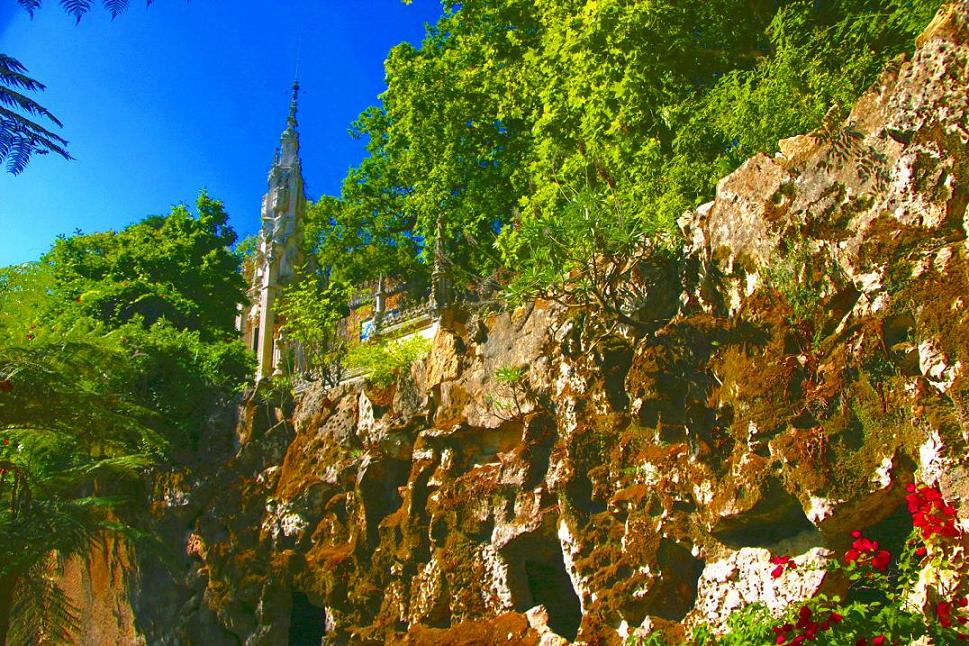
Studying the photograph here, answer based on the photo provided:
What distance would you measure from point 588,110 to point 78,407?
883 centimetres

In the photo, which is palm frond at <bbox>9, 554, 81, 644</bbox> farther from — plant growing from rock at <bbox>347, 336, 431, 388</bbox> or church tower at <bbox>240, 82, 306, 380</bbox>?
church tower at <bbox>240, 82, 306, 380</bbox>

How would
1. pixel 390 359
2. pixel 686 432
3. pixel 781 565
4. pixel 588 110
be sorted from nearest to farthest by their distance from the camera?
pixel 781 565, pixel 686 432, pixel 390 359, pixel 588 110

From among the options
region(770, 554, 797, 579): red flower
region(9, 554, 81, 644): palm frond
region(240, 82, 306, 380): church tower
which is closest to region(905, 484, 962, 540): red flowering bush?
region(770, 554, 797, 579): red flower

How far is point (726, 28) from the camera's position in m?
14.3

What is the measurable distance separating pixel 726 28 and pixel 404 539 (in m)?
9.40

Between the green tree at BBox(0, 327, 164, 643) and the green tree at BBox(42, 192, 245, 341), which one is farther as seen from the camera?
the green tree at BBox(42, 192, 245, 341)

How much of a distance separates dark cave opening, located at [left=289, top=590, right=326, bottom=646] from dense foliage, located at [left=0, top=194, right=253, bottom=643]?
280cm

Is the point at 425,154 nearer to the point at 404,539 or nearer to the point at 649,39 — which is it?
the point at 649,39

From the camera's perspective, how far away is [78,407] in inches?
404

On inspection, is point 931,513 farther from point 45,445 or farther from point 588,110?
point 45,445

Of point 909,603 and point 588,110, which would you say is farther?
point 588,110

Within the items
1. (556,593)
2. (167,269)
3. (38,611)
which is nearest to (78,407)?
(38,611)

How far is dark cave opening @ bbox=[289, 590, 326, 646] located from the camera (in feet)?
40.1

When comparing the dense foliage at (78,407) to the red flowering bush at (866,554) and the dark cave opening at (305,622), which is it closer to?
the dark cave opening at (305,622)
